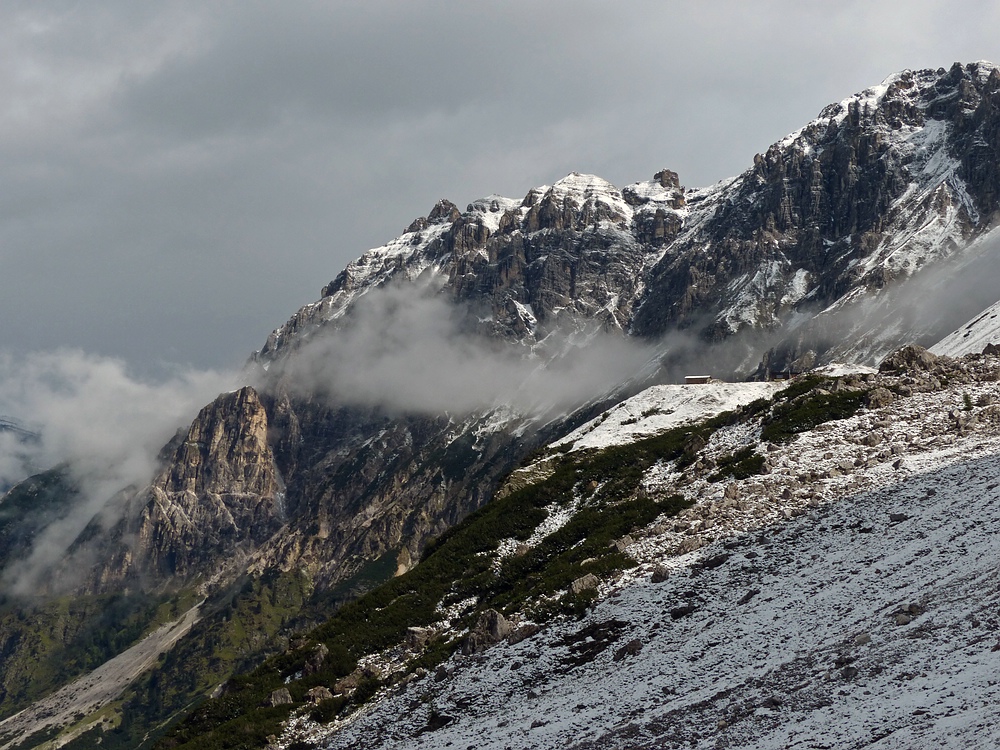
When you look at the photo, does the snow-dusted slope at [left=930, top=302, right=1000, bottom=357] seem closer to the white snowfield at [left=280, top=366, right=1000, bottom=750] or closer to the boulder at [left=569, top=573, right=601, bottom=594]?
the white snowfield at [left=280, top=366, right=1000, bottom=750]

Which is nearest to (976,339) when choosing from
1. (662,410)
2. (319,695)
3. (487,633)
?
(662,410)

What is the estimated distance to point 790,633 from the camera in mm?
30438

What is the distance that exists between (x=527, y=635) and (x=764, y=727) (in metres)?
14.1

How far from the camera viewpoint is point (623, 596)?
124 ft

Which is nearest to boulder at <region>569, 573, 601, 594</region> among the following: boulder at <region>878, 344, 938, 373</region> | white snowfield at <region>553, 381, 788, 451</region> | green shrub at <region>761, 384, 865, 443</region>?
green shrub at <region>761, 384, 865, 443</region>

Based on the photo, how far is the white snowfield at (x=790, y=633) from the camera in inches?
979

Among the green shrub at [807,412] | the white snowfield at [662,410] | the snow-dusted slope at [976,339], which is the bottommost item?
the snow-dusted slope at [976,339]

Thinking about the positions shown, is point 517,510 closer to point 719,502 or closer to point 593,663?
point 719,502

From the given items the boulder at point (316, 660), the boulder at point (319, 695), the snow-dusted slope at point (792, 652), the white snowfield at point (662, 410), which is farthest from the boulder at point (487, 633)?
the white snowfield at point (662, 410)

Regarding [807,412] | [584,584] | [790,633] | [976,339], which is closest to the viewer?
[790,633]

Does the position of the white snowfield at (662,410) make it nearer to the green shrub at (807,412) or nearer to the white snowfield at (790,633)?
the green shrub at (807,412)

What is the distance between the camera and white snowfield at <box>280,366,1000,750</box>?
2486 centimetres

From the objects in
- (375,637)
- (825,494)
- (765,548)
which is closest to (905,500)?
(825,494)

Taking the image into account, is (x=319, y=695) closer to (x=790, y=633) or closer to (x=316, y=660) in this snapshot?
(x=316, y=660)
